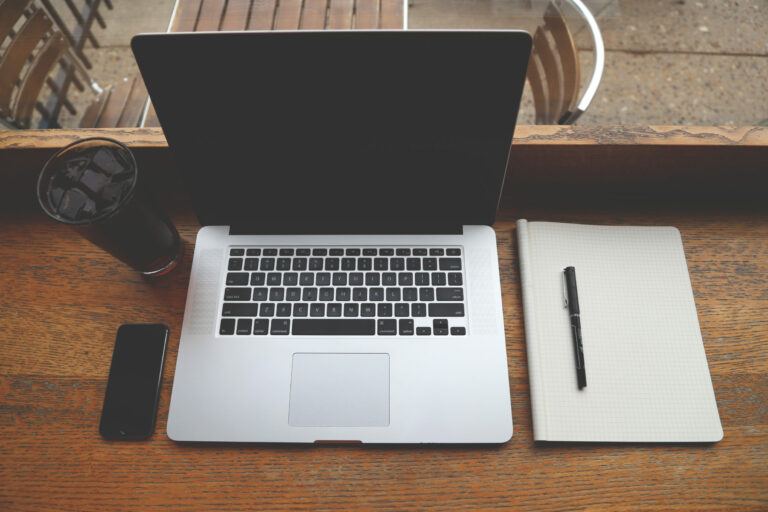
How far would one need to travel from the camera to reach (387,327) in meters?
0.65

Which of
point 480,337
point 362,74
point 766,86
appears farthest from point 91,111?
point 766,86

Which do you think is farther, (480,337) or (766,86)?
(766,86)

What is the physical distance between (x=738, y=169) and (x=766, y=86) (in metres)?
1.41

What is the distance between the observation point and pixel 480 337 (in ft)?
2.11

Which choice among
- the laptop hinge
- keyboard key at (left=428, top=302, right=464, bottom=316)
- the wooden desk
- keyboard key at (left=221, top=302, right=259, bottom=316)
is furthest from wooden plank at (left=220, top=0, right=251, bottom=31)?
keyboard key at (left=428, top=302, right=464, bottom=316)

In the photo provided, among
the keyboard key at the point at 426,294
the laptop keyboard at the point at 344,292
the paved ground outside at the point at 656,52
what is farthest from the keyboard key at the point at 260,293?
the paved ground outside at the point at 656,52

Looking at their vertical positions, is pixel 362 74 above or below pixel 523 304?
above

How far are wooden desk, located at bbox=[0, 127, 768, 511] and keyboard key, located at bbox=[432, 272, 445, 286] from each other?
101mm

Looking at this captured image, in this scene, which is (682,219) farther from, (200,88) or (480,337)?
(200,88)

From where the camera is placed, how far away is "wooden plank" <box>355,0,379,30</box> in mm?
1155

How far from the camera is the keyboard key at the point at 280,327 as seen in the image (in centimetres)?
65

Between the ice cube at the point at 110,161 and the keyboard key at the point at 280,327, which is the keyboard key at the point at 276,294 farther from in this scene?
the ice cube at the point at 110,161

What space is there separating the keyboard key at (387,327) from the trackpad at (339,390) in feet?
0.10

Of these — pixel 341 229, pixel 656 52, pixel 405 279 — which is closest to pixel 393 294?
pixel 405 279
